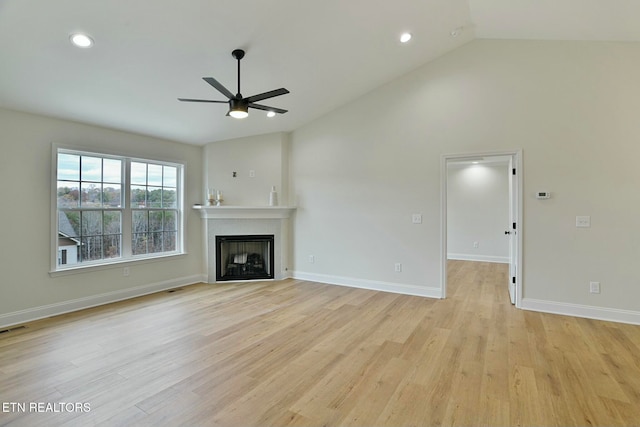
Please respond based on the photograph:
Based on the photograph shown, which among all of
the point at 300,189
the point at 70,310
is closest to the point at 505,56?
the point at 300,189

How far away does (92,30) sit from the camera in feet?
8.83

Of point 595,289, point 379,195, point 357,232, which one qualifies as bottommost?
point 595,289

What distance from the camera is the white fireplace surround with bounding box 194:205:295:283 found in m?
5.55

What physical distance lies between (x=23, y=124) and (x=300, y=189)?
3.83 meters

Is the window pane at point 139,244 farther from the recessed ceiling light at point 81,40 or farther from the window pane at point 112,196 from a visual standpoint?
the recessed ceiling light at point 81,40

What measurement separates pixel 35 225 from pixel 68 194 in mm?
539

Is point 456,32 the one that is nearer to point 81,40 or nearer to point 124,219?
point 81,40

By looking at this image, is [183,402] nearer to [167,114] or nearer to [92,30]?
[92,30]

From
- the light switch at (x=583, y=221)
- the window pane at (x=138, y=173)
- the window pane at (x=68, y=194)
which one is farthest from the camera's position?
the window pane at (x=138, y=173)

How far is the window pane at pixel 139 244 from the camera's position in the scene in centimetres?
484

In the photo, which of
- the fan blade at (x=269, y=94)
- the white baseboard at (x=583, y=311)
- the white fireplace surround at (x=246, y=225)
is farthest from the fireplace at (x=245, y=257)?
the white baseboard at (x=583, y=311)

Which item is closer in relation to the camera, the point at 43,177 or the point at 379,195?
the point at 43,177

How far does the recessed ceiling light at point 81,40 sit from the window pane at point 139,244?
2.87 meters

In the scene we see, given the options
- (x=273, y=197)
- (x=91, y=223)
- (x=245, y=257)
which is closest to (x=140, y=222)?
(x=91, y=223)
